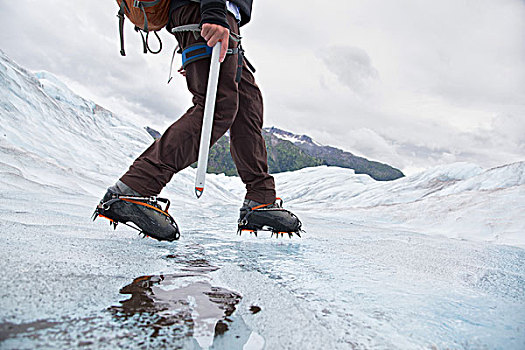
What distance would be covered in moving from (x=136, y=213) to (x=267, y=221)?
745 mm

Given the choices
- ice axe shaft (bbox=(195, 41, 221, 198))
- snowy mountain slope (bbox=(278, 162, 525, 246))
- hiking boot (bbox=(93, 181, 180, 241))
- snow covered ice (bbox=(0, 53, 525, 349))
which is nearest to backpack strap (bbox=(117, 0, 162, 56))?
ice axe shaft (bbox=(195, 41, 221, 198))

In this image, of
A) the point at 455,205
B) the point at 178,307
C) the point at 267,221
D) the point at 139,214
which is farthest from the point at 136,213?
the point at 455,205

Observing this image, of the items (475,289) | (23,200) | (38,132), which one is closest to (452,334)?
A: (475,289)

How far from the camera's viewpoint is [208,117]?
1.51m

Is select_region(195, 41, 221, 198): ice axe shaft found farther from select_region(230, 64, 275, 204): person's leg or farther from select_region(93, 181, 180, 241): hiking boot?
select_region(230, 64, 275, 204): person's leg

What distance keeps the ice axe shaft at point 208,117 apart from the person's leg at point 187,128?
107mm

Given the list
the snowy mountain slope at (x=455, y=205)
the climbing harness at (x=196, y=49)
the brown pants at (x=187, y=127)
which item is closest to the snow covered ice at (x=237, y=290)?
the brown pants at (x=187, y=127)

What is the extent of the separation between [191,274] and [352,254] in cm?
76

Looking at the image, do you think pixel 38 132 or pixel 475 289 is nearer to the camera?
pixel 475 289

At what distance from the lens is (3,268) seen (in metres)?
0.75

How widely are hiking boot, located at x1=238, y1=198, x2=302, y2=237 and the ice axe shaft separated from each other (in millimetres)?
499

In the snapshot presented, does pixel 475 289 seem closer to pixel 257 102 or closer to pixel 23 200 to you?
pixel 257 102

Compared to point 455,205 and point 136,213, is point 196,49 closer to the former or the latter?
point 136,213

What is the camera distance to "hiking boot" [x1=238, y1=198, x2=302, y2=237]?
191cm
